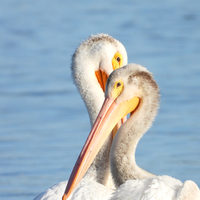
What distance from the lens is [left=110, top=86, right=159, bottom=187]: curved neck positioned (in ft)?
16.7

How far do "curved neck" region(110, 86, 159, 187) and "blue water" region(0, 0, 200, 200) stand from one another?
2066 millimetres

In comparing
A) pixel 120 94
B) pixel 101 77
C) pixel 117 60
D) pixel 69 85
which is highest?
pixel 69 85

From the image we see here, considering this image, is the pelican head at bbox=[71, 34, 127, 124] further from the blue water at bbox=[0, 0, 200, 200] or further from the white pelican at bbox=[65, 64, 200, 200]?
the blue water at bbox=[0, 0, 200, 200]

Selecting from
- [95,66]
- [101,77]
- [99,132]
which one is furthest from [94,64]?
[99,132]

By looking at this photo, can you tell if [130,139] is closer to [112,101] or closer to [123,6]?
[112,101]

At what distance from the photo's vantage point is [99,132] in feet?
16.9

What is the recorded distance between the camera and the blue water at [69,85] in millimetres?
7641

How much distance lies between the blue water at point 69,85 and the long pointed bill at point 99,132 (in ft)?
6.80

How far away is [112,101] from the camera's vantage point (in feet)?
17.2

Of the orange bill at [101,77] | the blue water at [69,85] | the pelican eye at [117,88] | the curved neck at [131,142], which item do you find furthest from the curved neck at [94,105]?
the blue water at [69,85]

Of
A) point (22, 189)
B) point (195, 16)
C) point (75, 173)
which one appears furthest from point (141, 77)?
point (195, 16)

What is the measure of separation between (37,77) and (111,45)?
4604 millimetres

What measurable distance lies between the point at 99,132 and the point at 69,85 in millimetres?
5416

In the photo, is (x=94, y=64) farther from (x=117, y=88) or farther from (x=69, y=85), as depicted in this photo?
(x=69, y=85)
